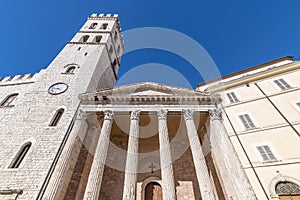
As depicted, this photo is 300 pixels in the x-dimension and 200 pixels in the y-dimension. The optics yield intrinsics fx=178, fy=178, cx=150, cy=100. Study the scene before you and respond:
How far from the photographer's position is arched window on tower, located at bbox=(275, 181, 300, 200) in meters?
8.11

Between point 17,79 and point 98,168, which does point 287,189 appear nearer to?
point 98,168

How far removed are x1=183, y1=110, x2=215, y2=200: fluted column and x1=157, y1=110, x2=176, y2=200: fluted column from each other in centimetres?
130

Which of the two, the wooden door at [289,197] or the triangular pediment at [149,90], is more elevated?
the triangular pediment at [149,90]

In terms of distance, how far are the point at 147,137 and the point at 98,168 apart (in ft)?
21.4

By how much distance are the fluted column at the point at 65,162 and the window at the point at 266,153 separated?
10.3 m

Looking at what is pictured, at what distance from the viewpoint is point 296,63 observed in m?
12.9

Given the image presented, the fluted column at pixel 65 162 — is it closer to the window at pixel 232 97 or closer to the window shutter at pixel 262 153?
the window shutter at pixel 262 153

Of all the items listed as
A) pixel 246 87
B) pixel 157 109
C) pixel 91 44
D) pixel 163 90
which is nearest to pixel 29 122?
pixel 157 109

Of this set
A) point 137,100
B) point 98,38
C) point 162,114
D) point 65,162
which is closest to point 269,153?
point 162,114

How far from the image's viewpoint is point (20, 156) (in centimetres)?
975

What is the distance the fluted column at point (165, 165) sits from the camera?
25.9 feet

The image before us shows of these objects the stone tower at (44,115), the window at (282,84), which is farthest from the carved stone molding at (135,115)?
the window at (282,84)

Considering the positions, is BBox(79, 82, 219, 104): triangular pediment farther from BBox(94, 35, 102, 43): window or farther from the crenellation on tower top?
BBox(94, 35, 102, 43): window

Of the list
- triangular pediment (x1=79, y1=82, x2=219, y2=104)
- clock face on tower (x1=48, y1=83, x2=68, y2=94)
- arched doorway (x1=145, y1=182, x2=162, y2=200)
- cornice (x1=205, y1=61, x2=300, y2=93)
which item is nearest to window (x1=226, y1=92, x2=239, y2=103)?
cornice (x1=205, y1=61, x2=300, y2=93)
